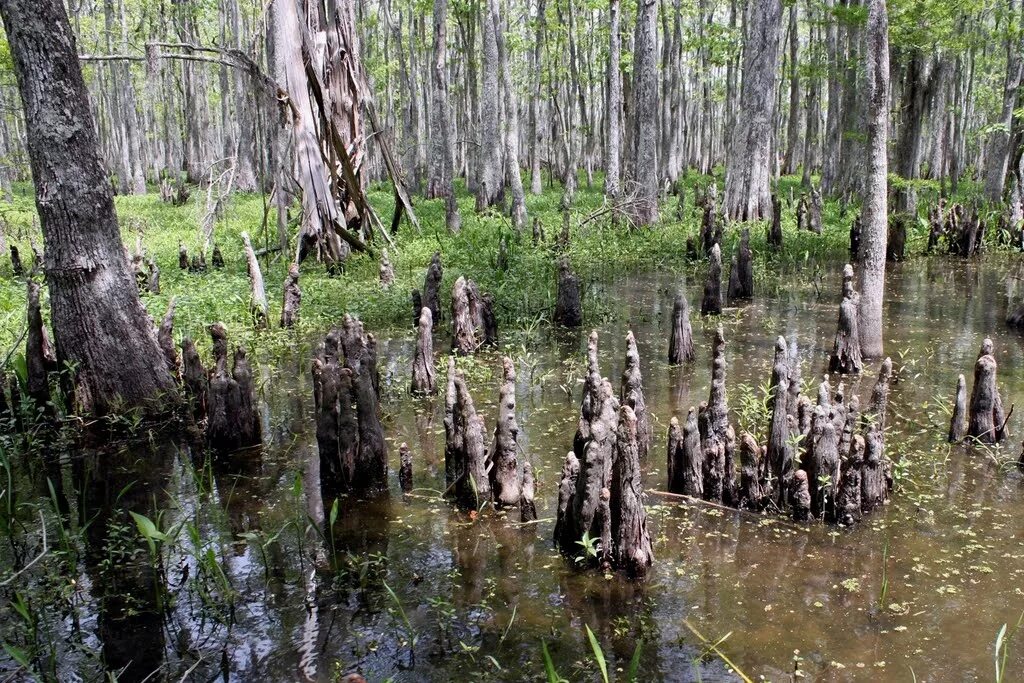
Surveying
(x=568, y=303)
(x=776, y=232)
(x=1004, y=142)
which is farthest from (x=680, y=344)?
(x=1004, y=142)

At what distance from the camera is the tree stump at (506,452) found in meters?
4.88

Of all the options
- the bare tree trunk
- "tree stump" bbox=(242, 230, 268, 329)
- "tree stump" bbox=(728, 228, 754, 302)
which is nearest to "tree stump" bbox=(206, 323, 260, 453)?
"tree stump" bbox=(242, 230, 268, 329)

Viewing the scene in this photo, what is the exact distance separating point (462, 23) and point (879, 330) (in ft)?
63.9

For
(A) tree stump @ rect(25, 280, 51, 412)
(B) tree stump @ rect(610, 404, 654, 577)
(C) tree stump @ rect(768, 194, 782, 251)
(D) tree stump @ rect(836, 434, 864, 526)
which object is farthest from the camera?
(C) tree stump @ rect(768, 194, 782, 251)

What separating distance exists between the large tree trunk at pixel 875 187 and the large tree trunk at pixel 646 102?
332 inches

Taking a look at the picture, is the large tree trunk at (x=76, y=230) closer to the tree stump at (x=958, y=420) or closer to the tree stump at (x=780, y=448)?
the tree stump at (x=780, y=448)

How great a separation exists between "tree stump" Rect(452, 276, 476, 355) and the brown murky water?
2189 millimetres

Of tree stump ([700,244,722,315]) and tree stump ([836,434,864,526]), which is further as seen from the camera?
tree stump ([700,244,722,315])

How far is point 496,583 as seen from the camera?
14.1ft

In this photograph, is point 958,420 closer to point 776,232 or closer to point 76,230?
point 76,230

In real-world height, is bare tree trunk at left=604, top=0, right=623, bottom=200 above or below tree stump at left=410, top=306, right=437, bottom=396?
above

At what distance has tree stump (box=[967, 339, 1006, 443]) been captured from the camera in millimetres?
5730

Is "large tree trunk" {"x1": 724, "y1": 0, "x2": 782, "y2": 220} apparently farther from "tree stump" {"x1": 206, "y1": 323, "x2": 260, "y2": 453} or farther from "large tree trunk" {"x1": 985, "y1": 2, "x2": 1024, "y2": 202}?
"tree stump" {"x1": 206, "y1": 323, "x2": 260, "y2": 453}

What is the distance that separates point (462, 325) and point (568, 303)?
1.76 meters
